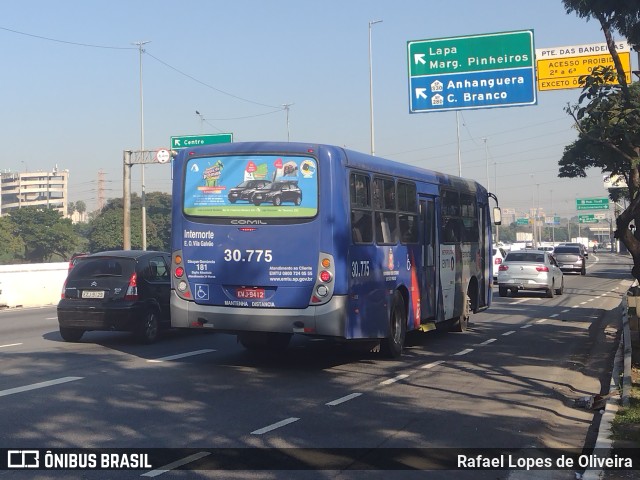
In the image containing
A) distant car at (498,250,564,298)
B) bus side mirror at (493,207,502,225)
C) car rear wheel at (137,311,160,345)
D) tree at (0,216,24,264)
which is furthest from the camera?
tree at (0,216,24,264)

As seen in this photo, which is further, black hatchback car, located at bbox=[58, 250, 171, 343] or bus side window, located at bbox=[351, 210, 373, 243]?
black hatchback car, located at bbox=[58, 250, 171, 343]

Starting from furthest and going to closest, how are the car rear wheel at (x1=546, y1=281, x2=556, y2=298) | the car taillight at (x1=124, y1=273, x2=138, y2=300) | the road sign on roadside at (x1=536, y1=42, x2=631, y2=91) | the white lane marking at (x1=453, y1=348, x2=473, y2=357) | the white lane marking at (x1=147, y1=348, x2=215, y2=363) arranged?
the car rear wheel at (x1=546, y1=281, x2=556, y2=298)
the road sign on roadside at (x1=536, y1=42, x2=631, y2=91)
the car taillight at (x1=124, y1=273, x2=138, y2=300)
the white lane marking at (x1=453, y1=348, x2=473, y2=357)
the white lane marking at (x1=147, y1=348, x2=215, y2=363)

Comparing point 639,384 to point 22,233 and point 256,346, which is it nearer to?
point 256,346

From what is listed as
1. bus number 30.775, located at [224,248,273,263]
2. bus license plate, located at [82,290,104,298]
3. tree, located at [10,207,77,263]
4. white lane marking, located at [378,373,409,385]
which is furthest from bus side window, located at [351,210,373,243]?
tree, located at [10,207,77,263]

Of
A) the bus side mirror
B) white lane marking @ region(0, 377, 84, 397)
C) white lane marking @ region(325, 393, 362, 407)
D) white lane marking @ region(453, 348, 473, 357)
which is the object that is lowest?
white lane marking @ region(453, 348, 473, 357)

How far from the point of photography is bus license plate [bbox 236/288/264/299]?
1152 centimetres

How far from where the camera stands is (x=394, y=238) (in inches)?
522

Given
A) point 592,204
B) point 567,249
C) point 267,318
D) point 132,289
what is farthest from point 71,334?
point 592,204

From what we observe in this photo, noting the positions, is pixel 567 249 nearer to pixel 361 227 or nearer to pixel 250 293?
pixel 361 227

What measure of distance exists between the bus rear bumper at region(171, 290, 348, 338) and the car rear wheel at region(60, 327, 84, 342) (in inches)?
154

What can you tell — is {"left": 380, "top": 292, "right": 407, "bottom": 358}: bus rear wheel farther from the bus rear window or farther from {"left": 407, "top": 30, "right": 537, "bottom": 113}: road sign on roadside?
{"left": 407, "top": 30, "right": 537, "bottom": 113}: road sign on roadside

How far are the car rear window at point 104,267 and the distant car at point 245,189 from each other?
12.5 ft

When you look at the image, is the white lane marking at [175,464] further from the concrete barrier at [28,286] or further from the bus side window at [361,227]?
the concrete barrier at [28,286]

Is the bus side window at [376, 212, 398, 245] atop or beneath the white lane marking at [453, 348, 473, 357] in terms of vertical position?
atop
